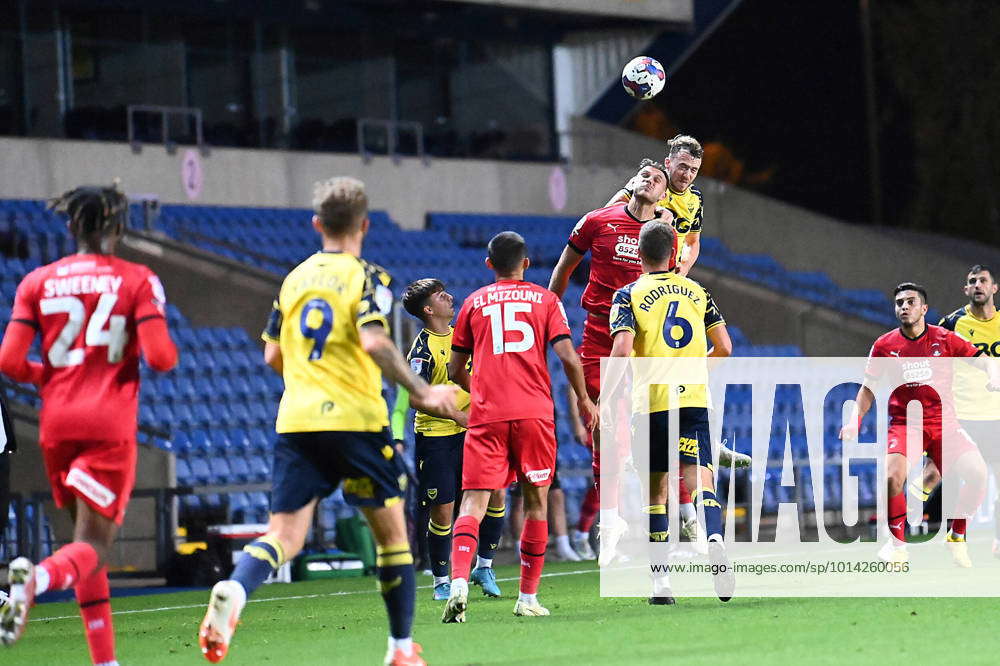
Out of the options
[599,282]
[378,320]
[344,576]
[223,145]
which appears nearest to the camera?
[378,320]

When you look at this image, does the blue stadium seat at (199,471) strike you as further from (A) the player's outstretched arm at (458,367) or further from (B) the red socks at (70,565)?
(B) the red socks at (70,565)

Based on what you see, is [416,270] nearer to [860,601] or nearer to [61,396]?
[860,601]

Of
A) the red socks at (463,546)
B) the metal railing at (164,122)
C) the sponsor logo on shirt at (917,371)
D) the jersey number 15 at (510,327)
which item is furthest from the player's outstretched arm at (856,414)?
the metal railing at (164,122)

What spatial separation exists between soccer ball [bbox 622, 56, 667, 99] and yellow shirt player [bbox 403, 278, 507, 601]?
217cm

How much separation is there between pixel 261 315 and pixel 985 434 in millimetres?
10701

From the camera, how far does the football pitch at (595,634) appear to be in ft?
21.6

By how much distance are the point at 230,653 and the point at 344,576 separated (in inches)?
272

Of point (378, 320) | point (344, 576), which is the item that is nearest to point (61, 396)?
point (378, 320)

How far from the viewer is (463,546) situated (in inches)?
340

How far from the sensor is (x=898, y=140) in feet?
111

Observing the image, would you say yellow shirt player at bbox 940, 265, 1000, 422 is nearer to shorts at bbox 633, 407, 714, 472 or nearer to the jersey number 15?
shorts at bbox 633, 407, 714, 472

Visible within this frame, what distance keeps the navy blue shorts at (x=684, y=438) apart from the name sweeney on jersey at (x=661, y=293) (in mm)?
622

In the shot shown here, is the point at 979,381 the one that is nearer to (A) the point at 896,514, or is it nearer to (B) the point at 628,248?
(A) the point at 896,514

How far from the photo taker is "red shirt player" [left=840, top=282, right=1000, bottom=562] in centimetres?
1106
